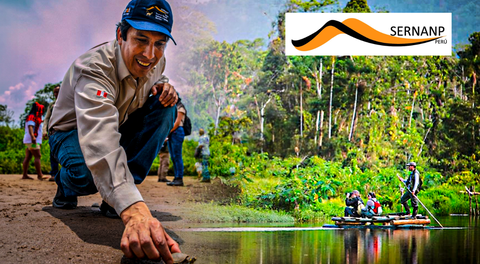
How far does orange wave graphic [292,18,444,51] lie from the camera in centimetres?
612

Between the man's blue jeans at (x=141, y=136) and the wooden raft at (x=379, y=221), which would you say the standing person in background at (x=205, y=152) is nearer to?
the wooden raft at (x=379, y=221)

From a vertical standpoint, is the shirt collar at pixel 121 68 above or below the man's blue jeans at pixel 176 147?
above

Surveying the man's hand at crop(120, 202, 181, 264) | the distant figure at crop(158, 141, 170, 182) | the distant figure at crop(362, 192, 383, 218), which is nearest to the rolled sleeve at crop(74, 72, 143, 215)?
the man's hand at crop(120, 202, 181, 264)

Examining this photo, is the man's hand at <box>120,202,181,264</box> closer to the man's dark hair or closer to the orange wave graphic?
the man's dark hair

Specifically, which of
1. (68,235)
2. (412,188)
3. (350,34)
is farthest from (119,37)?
(350,34)

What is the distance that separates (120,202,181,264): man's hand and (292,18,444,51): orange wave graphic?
190 inches

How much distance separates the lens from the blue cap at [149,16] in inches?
87.1

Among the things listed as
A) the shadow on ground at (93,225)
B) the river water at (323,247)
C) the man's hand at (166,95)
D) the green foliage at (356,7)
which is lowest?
the river water at (323,247)

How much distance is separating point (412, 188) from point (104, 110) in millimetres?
4125

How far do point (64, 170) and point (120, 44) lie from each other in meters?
0.82

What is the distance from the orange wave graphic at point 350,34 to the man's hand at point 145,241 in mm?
4830

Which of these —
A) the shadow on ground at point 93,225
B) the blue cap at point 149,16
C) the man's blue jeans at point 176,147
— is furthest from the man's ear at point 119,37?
the man's blue jeans at point 176,147

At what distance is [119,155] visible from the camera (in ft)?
6.32

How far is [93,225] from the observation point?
8.37 feet
